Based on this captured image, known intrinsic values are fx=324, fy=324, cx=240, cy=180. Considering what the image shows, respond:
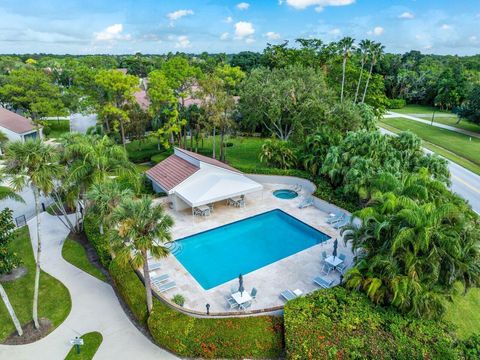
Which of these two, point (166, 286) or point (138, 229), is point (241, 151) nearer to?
point (166, 286)

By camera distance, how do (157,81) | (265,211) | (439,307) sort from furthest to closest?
(157,81) → (265,211) → (439,307)

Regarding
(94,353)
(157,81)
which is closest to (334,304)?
(94,353)

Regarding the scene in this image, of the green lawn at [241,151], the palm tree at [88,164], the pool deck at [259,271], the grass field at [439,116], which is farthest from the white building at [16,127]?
the grass field at [439,116]

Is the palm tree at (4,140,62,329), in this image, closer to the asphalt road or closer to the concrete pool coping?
the concrete pool coping

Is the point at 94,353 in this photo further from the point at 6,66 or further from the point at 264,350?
the point at 6,66

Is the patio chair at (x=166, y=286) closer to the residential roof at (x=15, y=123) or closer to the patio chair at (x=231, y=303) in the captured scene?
the patio chair at (x=231, y=303)

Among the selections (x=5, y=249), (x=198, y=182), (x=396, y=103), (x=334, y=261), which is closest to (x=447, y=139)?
(x=396, y=103)
